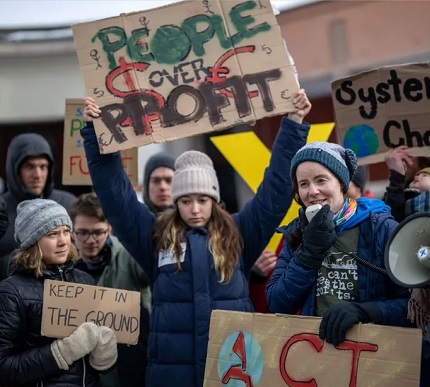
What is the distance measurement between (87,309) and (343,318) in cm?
139

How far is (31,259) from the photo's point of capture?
395cm

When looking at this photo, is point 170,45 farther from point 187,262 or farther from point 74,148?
point 74,148

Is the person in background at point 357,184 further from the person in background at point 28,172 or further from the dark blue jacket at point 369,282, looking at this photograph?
the person in background at point 28,172

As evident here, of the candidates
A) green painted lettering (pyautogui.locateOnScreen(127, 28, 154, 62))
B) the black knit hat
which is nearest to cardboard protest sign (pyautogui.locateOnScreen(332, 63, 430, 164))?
the black knit hat

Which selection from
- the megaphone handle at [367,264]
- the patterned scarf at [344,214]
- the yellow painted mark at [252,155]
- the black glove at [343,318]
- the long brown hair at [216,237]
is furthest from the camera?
the yellow painted mark at [252,155]

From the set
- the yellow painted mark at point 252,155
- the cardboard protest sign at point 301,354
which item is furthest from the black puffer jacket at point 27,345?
the yellow painted mark at point 252,155

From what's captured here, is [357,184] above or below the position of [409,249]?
above

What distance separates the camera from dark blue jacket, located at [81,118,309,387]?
4.14 metres

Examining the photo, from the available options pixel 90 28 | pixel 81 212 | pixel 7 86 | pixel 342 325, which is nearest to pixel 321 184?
pixel 342 325

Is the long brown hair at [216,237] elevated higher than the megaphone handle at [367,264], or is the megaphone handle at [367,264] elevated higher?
the long brown hair at [216,237]

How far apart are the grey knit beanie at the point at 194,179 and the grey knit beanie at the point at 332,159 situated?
1027 millimetres

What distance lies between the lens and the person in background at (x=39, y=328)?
376cm

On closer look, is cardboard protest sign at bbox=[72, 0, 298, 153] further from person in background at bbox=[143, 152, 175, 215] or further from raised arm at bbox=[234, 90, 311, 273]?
person in background at bbox=[143, 152, 175, 215]

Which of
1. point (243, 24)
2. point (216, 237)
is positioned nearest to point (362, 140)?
point (243, 24)
